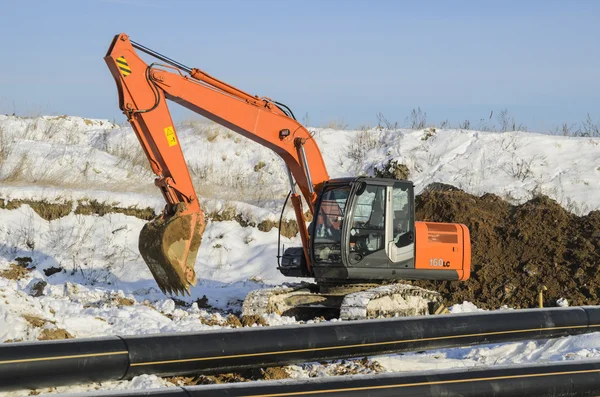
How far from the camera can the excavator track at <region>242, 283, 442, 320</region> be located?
37.9ft

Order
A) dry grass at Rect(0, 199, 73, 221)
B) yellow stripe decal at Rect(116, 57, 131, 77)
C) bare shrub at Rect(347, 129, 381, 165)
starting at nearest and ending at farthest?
yellow stripe decal at Rect(116, 57, 131, 77) < dry grass at Rect(0, 199, 73, 221) < bare shrub at Rect(347, 129, 381, 165)

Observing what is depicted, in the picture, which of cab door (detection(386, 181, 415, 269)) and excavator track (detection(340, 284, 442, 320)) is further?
cab door (detection(386, 181, 415, 269))

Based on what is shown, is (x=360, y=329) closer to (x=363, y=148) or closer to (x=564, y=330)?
(x=564, y=330)

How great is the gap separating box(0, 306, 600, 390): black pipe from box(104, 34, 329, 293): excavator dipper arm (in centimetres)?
231

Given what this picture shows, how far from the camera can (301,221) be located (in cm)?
1220

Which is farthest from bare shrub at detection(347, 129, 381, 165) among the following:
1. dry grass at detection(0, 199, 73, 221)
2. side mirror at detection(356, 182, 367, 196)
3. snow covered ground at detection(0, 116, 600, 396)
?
side mirror at detection(356, 182, 367, 196)

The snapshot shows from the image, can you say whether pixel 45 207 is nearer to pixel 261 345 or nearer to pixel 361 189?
pixel 361 189

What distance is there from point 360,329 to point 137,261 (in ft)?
23.9

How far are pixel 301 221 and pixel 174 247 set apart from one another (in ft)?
6.86

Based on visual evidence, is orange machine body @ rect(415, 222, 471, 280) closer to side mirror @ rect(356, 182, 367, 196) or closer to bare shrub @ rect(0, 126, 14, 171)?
side mirror @ rect(356, 182, 367, 196)

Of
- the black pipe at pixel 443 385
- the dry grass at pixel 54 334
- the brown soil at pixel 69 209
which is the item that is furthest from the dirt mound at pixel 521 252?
the dry grass at pixel 54 334

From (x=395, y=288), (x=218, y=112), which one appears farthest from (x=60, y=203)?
(x=395, y=288)

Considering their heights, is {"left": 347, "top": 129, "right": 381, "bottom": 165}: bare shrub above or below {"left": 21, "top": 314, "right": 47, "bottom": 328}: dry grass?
above

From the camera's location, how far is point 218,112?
11562 mm
